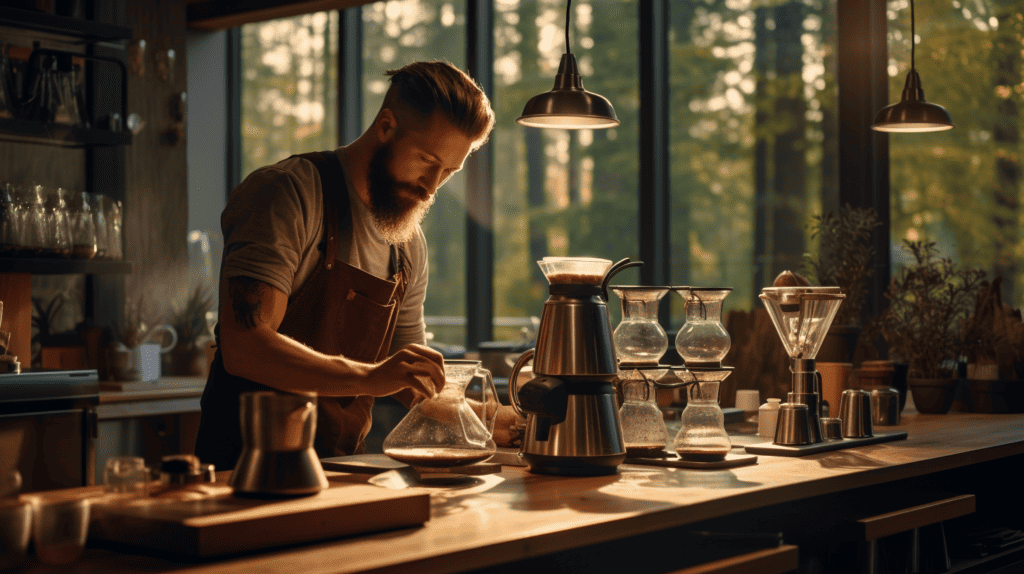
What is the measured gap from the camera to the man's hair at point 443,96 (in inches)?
88.8

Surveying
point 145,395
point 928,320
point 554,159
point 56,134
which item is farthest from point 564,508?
point 554,159

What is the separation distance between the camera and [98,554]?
126 centimetres

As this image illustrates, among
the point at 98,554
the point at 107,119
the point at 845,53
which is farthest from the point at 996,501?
the point at 107,119

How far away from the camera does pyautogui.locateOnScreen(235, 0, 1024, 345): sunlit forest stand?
161 inches

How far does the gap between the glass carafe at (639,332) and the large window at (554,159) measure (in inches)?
111

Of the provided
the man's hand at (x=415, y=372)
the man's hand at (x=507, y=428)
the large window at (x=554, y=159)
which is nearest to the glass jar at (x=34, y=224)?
the large window at (x=554, y=159)

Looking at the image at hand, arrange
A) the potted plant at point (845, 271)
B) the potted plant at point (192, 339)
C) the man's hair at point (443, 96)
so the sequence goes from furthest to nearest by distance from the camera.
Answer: the potted plant at point (192, 339) < the potted plant at point (845, 271) < the man's hair at point (443, 96)

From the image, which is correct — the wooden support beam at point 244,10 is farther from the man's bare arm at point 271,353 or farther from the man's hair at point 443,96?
the man's bare arm at point 271,353

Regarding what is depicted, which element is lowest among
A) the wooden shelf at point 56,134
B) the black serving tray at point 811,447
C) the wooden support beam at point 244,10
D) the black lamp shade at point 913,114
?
the black serving tray at point 811,447

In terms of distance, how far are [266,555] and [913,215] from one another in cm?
348

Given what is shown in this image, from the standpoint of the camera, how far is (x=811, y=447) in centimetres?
233

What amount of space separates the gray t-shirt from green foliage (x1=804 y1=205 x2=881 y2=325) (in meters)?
1.65

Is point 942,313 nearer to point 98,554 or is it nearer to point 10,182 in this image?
point 98,554

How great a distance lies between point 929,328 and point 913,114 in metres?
0.69
